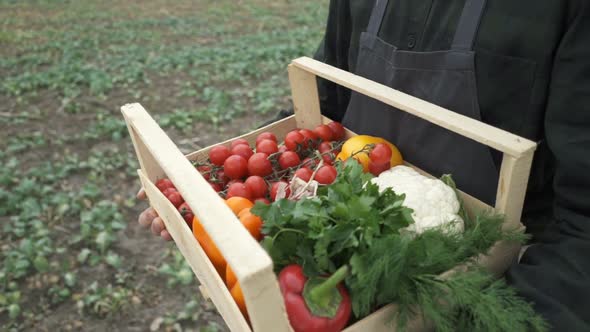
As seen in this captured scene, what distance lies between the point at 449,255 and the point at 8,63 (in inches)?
272

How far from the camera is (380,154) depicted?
4.50 feet

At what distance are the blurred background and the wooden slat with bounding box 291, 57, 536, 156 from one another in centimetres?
181

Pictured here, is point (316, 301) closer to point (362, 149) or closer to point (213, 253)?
point (213, 253)

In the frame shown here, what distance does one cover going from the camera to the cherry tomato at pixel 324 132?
5.34ft

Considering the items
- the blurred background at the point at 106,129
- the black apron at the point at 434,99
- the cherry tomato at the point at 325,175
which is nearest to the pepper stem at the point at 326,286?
the cherry tomato at the point at 325,175

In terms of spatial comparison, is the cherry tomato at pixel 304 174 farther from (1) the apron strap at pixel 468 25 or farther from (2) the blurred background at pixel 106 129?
(2) the blurred background at pixel 106 129

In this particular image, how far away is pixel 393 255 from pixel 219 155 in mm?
843

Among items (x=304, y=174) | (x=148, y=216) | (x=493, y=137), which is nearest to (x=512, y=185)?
(x=493, y=137)

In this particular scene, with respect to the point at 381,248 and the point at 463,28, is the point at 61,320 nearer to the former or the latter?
the point at 381,248

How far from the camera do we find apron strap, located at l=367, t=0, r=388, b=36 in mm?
1497

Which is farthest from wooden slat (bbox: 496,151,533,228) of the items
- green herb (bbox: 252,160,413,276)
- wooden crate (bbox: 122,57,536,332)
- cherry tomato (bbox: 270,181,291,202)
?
cherry tomato (bbox: 270,181,291,202)

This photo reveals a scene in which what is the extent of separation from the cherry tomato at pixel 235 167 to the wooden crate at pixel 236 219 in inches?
7.4

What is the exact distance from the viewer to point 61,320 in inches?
104

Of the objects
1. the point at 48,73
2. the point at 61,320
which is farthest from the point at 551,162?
the point at 48,73
